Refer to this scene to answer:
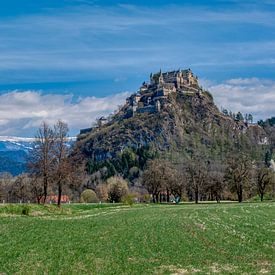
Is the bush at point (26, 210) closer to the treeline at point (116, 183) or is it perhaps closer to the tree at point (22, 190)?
the treeline at point (116, 183)

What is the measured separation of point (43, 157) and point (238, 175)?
244ft

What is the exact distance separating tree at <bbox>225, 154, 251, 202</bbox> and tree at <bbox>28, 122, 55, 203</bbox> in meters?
70.8

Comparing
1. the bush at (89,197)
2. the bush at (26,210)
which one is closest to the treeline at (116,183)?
the bush at (89,197)

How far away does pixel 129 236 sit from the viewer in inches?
1583

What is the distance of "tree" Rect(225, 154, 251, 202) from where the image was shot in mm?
151125

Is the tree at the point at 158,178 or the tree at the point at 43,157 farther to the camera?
the tree at the point at 158,178

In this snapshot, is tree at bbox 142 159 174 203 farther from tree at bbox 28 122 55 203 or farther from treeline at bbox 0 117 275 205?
tree at bbox 28 122 55 203

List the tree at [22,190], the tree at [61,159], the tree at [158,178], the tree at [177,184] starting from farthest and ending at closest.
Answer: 1. the tree at [22,190]
2. the tree at [177,184]
3. the tree at [158,178]
4. the tree at [61,159]

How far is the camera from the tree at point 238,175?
151m

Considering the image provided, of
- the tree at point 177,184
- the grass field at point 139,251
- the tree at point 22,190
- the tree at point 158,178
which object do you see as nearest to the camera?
the grass field at point 139,251

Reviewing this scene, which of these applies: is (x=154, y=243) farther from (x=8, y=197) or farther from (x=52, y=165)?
(x=8, y=197)

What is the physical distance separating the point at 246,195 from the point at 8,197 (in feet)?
278

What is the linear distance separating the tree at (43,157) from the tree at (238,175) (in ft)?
232

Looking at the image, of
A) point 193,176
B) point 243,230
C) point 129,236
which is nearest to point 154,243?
point 129,236
